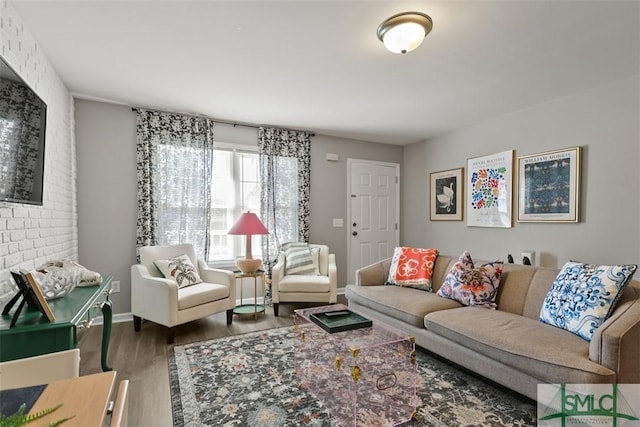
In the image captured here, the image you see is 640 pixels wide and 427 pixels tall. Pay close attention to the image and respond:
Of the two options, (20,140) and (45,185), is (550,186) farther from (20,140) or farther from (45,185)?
(45,185)

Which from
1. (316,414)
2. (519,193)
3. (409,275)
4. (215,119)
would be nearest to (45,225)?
(215,119)

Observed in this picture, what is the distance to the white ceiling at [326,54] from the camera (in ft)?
6.12

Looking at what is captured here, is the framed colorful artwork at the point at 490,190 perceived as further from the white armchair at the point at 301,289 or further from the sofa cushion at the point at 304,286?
the sofa cushion at the point at 304,286

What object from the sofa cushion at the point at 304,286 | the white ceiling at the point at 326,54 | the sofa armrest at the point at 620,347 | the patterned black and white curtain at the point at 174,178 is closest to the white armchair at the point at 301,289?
the sofa cushion at the point at 304,286

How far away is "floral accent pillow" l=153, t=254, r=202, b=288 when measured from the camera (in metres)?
3.14

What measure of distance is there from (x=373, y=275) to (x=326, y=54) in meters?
2.22

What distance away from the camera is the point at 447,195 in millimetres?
4480

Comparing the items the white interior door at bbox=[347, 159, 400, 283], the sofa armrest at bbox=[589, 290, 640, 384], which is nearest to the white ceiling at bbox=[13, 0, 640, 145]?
the white interior door at bbox=[347, 159, 400, 283]

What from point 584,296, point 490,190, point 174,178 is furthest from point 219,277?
point 490,190

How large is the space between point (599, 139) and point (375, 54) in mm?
2348

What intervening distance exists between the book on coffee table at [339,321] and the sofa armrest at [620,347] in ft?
3.90

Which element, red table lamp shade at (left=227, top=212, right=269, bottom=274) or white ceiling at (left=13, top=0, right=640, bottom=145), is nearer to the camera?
white ceiling at (left=13, top=0, right=640, bottom=145)

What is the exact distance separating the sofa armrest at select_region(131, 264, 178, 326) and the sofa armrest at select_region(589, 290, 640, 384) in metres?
2.95

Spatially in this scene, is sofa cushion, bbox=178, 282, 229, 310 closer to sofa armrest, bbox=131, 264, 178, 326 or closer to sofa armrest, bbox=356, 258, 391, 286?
sofa armrest, bbox=131, 264, 178, 326
